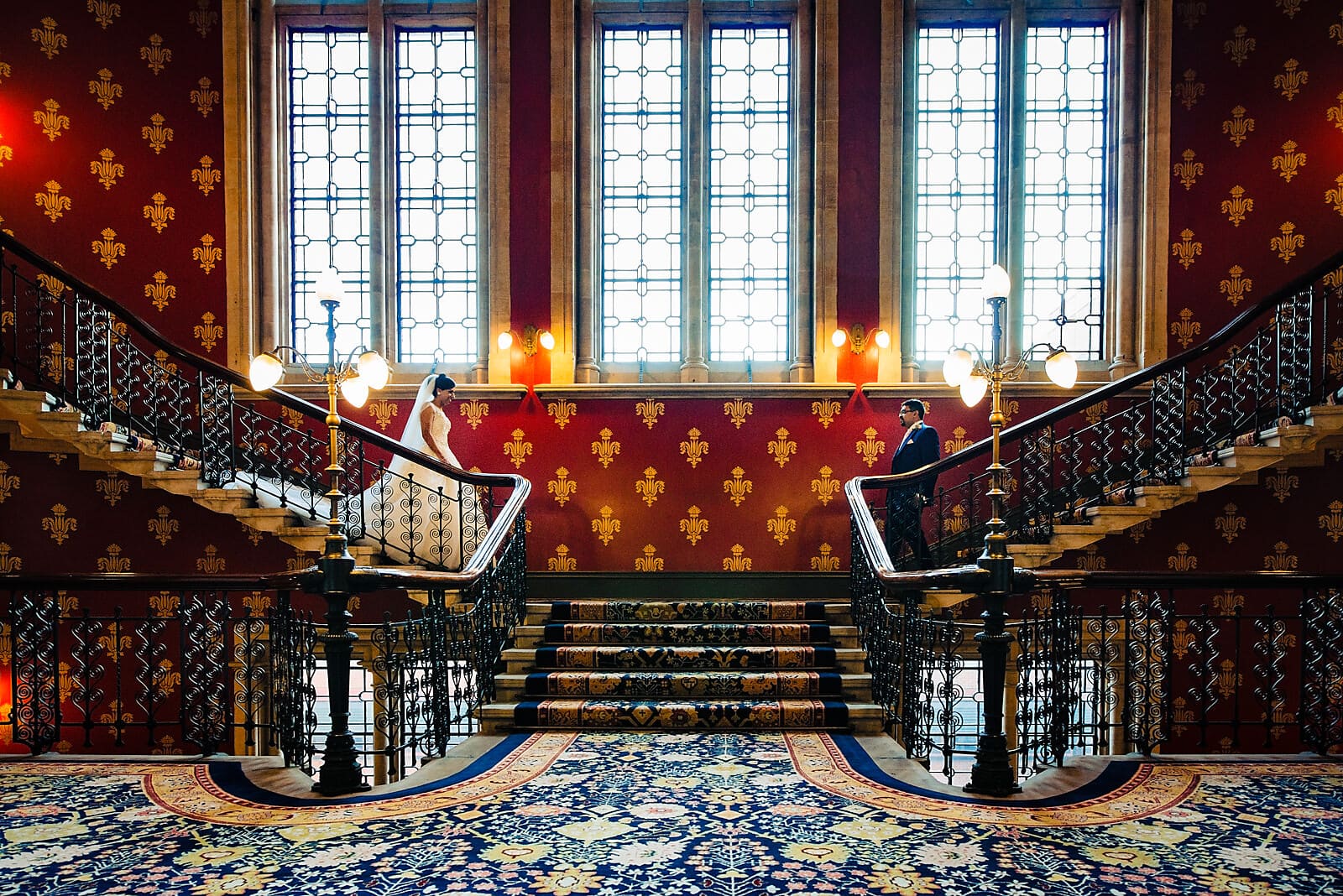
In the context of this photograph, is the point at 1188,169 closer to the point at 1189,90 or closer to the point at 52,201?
the point at 1189,90

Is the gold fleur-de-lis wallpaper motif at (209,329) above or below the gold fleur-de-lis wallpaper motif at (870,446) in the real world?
above

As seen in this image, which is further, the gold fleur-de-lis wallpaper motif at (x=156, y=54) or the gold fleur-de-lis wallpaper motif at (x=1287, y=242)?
the gold fleur-de-lis wallpaper motif at (x=156, y=54)

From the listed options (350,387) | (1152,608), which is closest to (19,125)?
(350,387)

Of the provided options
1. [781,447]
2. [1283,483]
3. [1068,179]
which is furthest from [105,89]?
[1283,483]

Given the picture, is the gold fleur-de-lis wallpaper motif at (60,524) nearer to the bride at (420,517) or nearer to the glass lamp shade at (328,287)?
the bride at (420,517)

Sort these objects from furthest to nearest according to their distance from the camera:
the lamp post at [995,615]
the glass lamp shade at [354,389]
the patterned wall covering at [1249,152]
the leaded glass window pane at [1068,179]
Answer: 1. the leaded glass window pane at [1068,179]
2. the patterned wall covering at [1249,152]
3. the glass lamp shade at [354,389]
4. the lamp post at [995,615]

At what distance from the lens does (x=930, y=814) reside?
152 inches

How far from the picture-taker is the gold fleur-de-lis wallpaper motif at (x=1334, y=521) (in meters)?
8.13

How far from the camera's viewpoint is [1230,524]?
821cm

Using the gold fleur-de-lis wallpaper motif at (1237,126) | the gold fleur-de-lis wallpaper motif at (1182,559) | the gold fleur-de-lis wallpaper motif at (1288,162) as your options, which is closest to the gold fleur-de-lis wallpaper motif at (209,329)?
the gold fleur-de-lis wallpaper motif at (1182,559)

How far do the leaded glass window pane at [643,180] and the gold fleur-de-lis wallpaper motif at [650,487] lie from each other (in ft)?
4.24

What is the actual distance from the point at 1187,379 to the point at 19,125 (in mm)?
11876

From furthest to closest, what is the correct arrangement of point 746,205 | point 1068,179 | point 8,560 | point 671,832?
point 746,205
point 1068,179
point 8,560
point 671,832

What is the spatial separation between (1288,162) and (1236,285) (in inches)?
52.0
